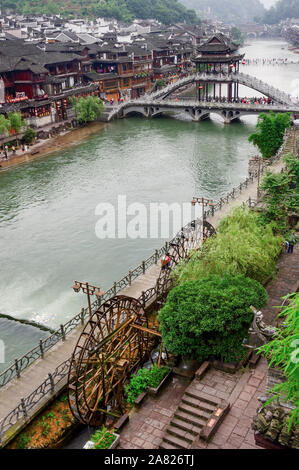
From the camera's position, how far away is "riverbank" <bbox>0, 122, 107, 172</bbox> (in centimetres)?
6544

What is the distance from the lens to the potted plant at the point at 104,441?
18.3 m

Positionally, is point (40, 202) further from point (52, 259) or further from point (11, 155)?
point (11, 155)

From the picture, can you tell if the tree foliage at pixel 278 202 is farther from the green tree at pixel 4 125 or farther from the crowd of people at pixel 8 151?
the green tree at pixel 4 125

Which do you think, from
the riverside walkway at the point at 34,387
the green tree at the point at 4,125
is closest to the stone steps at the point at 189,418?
the riverside walkway at the point at 34,387

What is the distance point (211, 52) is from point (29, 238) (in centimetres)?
6640

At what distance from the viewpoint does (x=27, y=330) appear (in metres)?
30.4

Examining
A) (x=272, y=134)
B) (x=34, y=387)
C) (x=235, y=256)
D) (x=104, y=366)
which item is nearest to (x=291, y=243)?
(x=235, y=256)

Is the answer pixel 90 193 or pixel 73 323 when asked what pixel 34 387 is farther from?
pixel 90 193

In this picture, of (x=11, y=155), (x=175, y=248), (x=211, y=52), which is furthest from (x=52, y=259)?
(x=211, y=52)

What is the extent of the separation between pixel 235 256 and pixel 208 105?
63.1 m

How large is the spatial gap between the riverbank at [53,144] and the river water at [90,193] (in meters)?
1.68

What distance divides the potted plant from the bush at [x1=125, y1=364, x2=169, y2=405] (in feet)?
8.76

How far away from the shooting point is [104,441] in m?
18.5

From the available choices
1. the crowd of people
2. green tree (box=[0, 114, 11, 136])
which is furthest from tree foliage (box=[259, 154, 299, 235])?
green tree (box=[0, 114, 11, 136])
